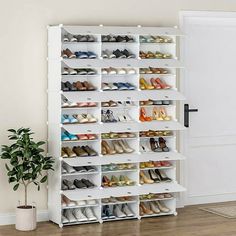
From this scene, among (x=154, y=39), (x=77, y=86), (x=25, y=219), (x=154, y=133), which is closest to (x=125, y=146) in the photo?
(x=154, y=133)

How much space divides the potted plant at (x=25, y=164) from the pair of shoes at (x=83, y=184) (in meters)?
0.34

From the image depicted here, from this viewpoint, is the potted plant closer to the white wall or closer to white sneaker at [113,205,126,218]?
the white wall

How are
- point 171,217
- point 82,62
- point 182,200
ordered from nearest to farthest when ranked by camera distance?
point 82,62 < point 171,217 < point 182,200

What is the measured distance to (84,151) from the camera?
284 inches

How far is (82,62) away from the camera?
7027 millimetres

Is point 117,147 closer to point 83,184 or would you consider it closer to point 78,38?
point 83,184

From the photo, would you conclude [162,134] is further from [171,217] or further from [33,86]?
[33,86]

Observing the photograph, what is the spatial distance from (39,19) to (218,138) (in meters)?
2.48

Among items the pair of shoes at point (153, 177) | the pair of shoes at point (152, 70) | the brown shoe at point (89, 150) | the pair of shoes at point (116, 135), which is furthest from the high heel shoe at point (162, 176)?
the pair of shoes at point (152, 70)

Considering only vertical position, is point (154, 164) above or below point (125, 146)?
below

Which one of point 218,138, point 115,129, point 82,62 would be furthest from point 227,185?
point 82,62

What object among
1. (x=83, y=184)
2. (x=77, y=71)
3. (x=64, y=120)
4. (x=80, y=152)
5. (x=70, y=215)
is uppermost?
(x=77, y=71)

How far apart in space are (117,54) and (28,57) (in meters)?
0.87

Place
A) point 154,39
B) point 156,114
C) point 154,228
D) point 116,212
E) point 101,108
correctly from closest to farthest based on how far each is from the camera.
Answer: point 154,228
point 101,108
point 116,212
point 154,39
point 156,114
